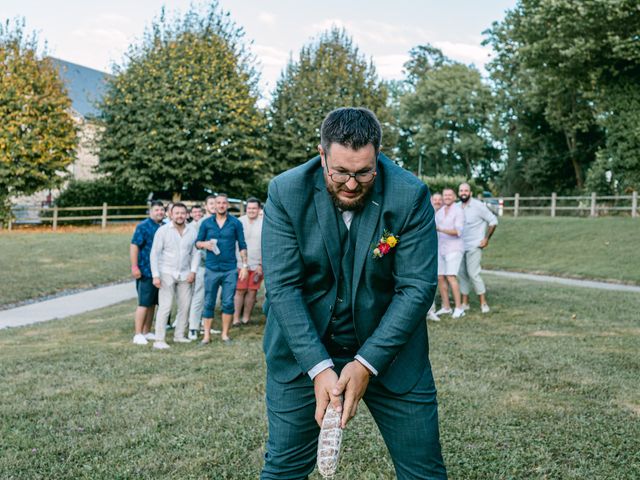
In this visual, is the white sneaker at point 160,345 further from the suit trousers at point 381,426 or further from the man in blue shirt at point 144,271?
the suit trousers at point 381,426

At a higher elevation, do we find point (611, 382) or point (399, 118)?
point (399, 118)

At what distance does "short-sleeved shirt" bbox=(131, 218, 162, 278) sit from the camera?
31.4ft

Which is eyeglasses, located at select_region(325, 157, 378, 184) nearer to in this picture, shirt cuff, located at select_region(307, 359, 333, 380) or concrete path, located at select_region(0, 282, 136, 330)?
shirt cuff, located at select_region(307, 359, 333, 380)

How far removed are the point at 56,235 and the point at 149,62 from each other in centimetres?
1026

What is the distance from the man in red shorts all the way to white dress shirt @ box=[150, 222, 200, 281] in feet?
5.18

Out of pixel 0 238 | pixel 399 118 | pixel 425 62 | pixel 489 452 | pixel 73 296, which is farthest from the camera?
pixel 425 62

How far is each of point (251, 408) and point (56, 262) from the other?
16.5 m

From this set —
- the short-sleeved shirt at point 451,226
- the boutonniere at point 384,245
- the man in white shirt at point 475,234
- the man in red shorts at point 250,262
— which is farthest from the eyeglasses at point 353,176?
the man in white shirt at point 475,234

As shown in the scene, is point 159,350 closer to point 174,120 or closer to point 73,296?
point 73,296

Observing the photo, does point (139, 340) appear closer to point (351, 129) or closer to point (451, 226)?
point (451, 226)

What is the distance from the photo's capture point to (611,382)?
6.66 m

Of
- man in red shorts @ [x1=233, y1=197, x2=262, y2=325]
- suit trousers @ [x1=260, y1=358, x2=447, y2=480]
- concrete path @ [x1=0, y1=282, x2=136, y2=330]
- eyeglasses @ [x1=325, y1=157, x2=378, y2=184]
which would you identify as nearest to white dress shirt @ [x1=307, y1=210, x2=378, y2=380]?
suit trousers @ [x1=260, y1=358, x2=447, y2=480]

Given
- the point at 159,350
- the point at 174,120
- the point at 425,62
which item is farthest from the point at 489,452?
the point at 425,62

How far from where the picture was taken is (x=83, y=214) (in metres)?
33.9
